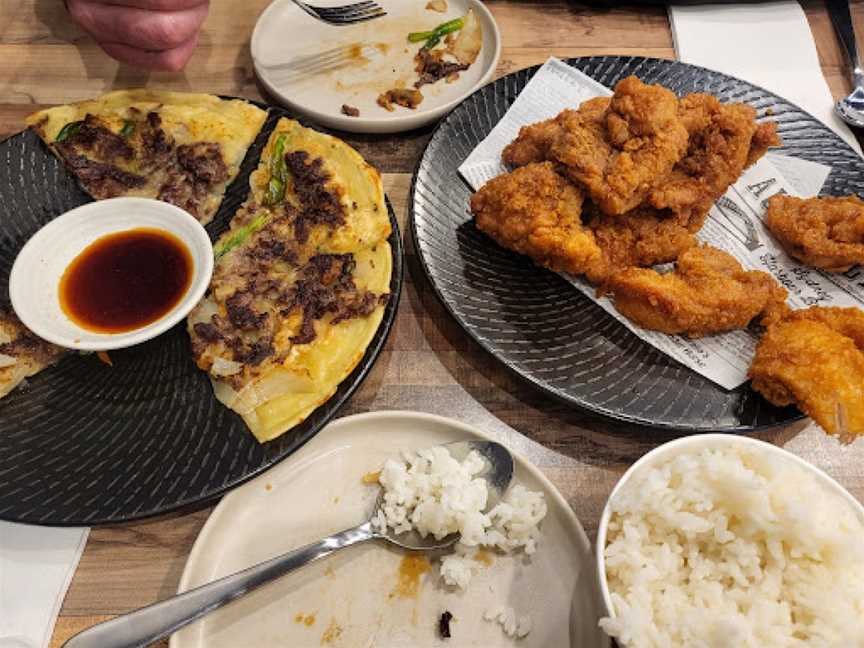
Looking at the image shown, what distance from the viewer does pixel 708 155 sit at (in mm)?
2529

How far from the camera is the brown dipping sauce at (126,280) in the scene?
7.15 ft

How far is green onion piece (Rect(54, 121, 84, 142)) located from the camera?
98.3 inches

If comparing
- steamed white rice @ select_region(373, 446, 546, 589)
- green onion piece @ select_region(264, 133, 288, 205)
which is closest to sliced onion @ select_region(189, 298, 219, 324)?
green onion piece @ select_region(264, 133, 288, 205)

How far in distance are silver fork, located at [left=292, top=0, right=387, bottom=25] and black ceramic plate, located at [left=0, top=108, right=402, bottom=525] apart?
4.98 ft

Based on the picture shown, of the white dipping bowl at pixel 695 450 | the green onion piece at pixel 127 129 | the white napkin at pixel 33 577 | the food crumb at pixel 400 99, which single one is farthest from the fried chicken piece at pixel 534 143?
the white napkin at pixel 33 577

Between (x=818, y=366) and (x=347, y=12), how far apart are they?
266cm

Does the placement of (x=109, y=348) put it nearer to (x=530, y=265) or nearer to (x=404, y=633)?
(x=404, y=633)

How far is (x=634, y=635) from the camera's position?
134 centimetres

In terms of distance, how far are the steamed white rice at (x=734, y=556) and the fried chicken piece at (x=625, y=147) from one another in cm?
111

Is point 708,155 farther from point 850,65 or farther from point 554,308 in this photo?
point 850,65

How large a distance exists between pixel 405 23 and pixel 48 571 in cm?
284

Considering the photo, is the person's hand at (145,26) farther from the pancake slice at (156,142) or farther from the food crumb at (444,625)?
the food crumb at (444,625)

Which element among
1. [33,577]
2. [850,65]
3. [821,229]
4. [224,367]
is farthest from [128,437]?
[850,65]

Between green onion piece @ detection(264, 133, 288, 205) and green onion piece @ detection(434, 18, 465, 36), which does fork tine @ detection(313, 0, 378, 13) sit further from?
green onion piece @ detection(264, 133, 288, 205)
